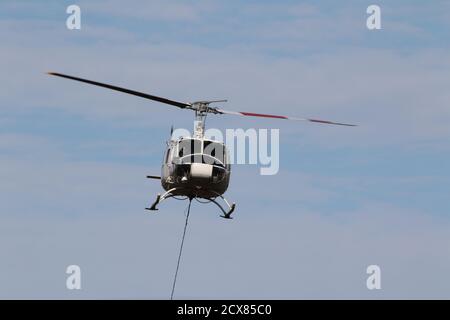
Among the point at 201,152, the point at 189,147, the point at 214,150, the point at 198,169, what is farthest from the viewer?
the point at 214,150

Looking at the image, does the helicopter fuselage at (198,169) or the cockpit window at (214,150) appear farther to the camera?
the cockpit window at (214,150)

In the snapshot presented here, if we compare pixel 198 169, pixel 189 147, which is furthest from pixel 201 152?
pixel 198 169

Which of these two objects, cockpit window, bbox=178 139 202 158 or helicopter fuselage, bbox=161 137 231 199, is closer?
helicopter fuselage, bbox=161 137 231 199

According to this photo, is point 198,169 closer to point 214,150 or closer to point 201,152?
point 201,152

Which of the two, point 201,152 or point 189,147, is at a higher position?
point 189,147

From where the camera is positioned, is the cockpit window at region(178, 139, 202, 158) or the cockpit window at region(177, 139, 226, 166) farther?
the cockpit window at region(178, 139, 202, 158)

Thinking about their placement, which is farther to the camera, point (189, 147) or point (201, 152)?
point (189, 147)

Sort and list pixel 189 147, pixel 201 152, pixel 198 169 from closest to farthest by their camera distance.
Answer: pixel 198 169
pixel 201 152
pixel 189 147

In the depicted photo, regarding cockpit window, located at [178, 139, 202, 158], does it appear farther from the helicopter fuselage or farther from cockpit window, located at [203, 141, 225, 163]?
cockpit window, located at [203, 141, 225, 163]

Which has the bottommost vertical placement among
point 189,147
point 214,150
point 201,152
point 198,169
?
point 198,169

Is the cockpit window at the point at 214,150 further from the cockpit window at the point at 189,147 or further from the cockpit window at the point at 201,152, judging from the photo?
the cockpit window at the point at 189,147

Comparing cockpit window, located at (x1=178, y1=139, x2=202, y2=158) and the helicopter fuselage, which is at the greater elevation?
cockpit window, located at (x1=178, y1=139, x2=202, y2=158)

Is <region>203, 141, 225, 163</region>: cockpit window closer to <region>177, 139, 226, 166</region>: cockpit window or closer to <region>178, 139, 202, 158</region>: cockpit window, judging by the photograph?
<region>177, 139, 226, 166</region>: cockpit window

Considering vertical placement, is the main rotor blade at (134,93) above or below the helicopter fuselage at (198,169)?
above
